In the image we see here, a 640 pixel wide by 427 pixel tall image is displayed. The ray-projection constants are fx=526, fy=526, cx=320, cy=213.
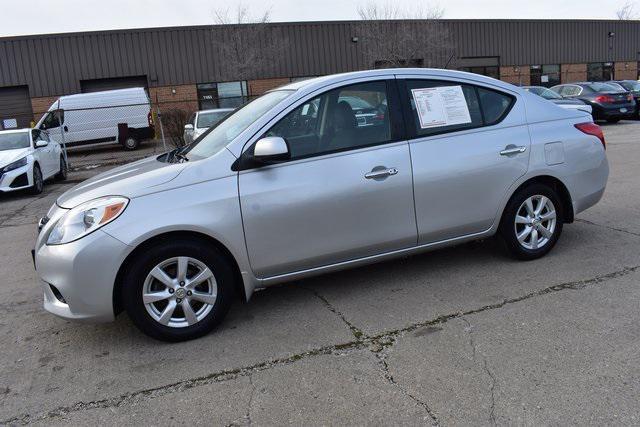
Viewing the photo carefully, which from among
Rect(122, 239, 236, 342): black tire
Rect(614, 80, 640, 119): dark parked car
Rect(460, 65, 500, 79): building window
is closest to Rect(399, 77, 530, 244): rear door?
Rect(122, 239, 236, 342): black tire

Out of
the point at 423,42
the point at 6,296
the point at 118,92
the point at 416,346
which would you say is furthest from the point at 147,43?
the point at 416,346

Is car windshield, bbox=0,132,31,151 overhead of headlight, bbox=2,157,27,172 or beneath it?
overhead

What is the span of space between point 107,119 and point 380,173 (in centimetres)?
2011

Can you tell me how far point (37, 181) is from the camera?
11359 mm

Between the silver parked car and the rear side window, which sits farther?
the rear side window

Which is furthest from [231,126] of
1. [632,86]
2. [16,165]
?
[632,86]

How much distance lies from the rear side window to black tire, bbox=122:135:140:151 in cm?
1948

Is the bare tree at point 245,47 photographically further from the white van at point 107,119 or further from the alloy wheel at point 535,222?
the alloy wheel at point 535,222

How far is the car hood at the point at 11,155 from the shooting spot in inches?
422

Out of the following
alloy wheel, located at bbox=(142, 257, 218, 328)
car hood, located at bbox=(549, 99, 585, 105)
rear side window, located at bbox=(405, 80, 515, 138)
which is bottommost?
alloy wheel, located at bbox=(142, 257, 218, 328)

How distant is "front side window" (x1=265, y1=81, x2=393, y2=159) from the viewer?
12.8ft

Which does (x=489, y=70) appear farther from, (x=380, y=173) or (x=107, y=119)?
(x=380, y=173)

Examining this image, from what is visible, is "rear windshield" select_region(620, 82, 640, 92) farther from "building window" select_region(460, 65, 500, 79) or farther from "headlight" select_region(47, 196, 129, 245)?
"headlight" select_region(47, 196, 129, 245)

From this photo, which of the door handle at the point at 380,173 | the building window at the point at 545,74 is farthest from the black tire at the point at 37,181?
the building window at the point at 545,74
